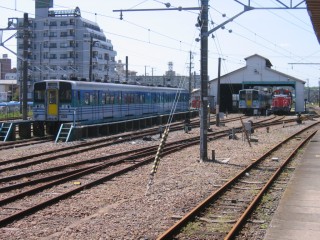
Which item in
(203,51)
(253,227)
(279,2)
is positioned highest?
(279,2)

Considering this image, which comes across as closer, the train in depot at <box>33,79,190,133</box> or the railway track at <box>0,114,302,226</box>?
the railway track at <box>0,114,302,226</box>

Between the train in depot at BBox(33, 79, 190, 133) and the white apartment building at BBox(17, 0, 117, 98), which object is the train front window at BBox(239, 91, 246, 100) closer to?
the train in depot at BBox(33, 79, 190, 133)

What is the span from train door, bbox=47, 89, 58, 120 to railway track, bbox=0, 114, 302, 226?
953 cm

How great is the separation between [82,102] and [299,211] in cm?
2013

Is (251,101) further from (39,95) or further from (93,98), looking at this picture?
(39,95)

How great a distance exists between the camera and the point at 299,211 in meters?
9.49

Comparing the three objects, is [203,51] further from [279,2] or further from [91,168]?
[91,168]

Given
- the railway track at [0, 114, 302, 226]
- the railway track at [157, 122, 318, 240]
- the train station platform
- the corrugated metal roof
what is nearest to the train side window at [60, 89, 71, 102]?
the railway track at [0, 114, 302, 226]

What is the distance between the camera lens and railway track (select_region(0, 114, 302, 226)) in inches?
402

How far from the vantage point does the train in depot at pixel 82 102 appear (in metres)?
27.4

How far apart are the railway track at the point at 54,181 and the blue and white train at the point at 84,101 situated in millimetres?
8762

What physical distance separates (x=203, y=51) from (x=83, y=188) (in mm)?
7480

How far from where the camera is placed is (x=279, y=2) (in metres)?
16.3

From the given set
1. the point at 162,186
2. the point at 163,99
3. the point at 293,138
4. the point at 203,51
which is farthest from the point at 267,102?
the point at 162,186
